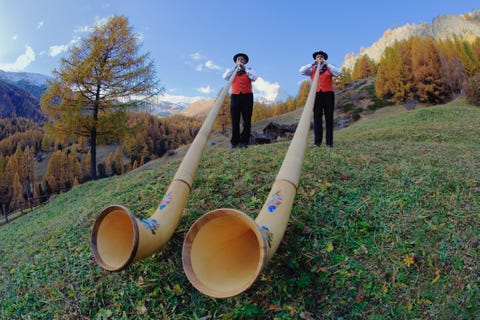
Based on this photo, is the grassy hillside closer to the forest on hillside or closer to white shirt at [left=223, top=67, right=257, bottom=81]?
white shirt at [left=223, top=67, right=257, bottom=81]

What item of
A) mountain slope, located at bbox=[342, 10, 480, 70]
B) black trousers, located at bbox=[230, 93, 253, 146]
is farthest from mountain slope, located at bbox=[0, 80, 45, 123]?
black trousers, located at bbox=[230, 93, 253, 146]

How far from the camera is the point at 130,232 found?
97.8 inches

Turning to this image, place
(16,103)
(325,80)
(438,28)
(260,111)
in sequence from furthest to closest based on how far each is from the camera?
(438,28) < (16,103) < (260,111) < (325,80)

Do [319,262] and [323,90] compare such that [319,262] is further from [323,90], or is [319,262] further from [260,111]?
[260,111]

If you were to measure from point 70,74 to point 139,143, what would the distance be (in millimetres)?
67871

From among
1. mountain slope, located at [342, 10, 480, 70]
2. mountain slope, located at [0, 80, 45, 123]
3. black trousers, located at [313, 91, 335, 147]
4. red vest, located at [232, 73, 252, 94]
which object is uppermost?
mountain slope, located at [342, 10, 480, 70]

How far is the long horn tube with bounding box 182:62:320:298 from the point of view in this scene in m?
1.91

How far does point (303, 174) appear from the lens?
405 cm

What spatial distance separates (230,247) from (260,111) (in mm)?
75309

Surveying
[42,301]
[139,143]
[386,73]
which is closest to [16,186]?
[139,143]

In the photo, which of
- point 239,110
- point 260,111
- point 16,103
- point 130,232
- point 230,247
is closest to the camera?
point 230,247

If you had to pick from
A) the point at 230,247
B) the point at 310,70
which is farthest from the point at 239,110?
the point at 230,247

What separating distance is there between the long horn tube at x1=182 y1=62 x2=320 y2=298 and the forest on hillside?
15.3 m

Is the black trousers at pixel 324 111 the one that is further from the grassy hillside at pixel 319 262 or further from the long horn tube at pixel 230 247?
the long horn tube at pixel 230 247
